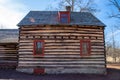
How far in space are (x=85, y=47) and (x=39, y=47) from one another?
4500 millimetres

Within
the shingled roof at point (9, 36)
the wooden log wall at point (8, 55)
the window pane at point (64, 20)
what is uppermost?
the window pane at point (64, 20)

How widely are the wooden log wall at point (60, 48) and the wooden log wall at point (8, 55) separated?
2.80 meters

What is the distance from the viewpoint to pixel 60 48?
25234 millimetres

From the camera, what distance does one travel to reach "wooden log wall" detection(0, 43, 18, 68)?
90.2 feet

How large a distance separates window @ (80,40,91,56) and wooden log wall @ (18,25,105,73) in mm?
294

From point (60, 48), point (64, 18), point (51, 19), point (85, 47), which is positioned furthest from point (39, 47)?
point (85, 47)

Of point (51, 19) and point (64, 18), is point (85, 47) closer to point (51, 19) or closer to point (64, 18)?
point (64, 18)

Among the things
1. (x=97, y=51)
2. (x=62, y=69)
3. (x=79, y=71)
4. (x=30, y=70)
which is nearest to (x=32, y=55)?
(x=30, y=70)

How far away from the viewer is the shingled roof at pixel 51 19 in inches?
1011

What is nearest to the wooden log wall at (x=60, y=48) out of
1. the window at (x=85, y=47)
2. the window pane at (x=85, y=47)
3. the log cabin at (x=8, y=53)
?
the window at (x=85, y=47)

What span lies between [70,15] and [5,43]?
7.67 metres

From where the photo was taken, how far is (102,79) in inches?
869

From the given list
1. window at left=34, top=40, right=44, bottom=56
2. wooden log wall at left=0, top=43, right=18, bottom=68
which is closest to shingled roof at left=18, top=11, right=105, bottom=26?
window at left=34, top=40, right=44, bottom=56

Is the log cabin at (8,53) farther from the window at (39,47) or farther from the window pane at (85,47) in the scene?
the window pane at (85,47)
